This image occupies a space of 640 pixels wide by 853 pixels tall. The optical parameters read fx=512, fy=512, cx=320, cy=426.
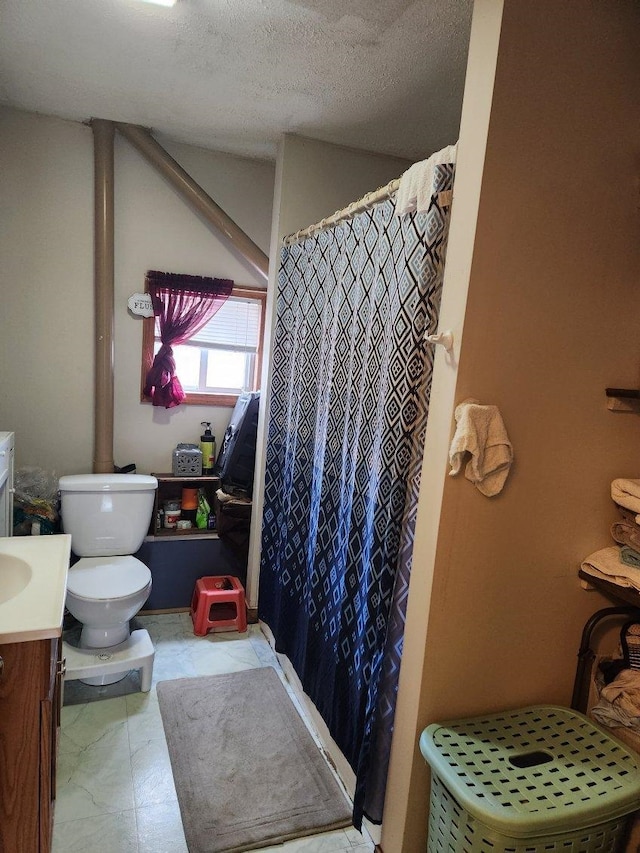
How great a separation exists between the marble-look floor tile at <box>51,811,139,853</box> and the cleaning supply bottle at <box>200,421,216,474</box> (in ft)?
5.47

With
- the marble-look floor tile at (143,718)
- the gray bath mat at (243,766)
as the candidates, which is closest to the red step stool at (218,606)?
the gray bath mat at (243,766)

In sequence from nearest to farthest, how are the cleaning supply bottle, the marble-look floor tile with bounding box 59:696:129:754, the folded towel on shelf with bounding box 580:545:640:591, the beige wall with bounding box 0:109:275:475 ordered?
the folded towel on shelf with bounding box 580:545:640:591
the marble-look floor tile with bounding box 59:696:129:754
the beige wall with bounding box 0:109:275:475
the cleaning supply bottle

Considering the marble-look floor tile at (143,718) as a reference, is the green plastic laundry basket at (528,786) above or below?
above

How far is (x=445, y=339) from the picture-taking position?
1286mm

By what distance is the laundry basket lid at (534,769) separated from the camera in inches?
43.4

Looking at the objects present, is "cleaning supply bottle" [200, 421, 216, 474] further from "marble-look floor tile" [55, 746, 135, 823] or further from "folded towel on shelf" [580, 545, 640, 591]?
"folded towel on shelf" [580, 545, 640, 591]

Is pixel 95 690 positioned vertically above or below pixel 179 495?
below

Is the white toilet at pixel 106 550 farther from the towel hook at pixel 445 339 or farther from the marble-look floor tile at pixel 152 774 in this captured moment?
the towel hook at pixel 445 339

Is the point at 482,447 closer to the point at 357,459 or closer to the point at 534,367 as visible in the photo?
the point at 534,367

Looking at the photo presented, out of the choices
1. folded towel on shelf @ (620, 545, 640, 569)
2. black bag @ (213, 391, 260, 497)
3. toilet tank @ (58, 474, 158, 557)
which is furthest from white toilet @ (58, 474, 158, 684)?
folded towel on shelf @ (620, 545, 640, 569)

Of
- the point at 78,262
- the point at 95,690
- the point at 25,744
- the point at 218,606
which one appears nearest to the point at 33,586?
the point at 25,744

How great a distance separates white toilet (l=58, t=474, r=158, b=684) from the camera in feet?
7.18

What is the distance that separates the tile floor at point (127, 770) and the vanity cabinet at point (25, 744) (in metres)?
0.41

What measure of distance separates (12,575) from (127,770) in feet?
2.99
